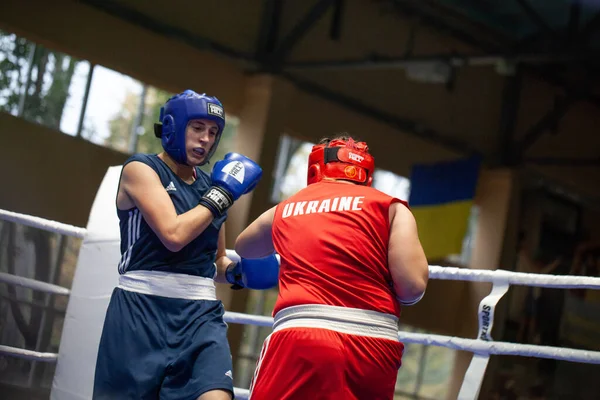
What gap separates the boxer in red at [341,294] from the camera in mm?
1806

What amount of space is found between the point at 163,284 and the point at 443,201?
7819mm

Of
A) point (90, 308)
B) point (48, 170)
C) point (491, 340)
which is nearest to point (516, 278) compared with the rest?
point (491, 340)

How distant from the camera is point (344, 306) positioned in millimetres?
1851

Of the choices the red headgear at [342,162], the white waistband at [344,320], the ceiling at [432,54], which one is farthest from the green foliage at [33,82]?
the white waistband at [344,320]

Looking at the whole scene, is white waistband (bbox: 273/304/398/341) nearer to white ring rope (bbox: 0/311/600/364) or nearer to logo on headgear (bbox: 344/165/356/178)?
logo on headgear (bbox: 344/165/356/178)

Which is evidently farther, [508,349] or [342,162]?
[508,349]

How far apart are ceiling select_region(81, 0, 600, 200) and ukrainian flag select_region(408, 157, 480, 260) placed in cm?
47

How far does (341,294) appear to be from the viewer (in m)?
1.86

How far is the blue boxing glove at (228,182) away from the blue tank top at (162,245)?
76 mm

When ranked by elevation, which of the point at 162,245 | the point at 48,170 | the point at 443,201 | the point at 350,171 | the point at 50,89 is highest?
the point at 50,89

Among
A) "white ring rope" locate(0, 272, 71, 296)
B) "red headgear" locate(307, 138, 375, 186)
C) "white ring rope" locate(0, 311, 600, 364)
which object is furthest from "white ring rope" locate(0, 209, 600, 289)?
"white ring rope" locate(0, 272, 71, 296)

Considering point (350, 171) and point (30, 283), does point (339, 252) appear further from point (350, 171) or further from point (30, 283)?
point (30, 283)

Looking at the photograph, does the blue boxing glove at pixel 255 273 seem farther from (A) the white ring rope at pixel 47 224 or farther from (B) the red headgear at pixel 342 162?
(A) the white ring rope at pixel 47 224

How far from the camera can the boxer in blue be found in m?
2.05
